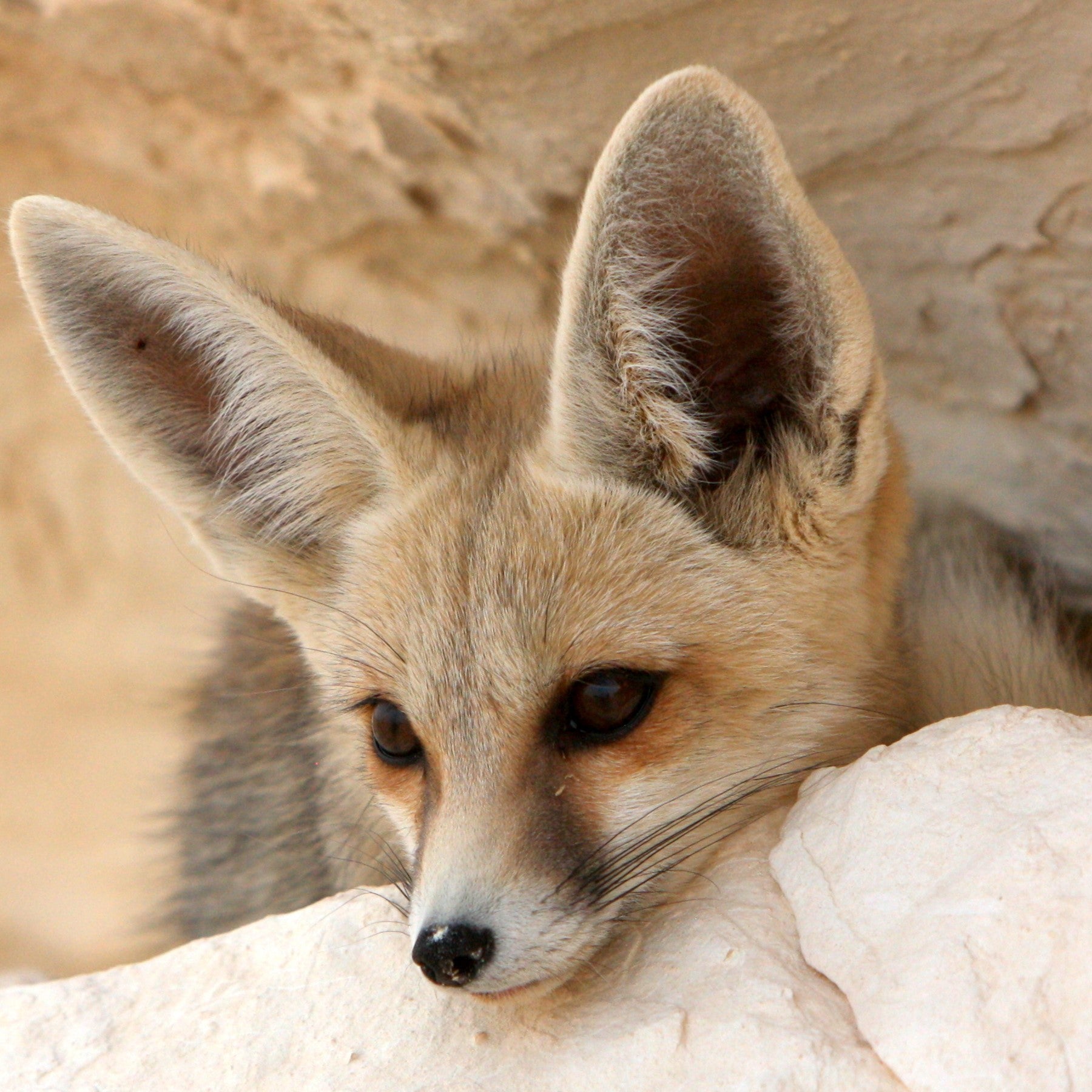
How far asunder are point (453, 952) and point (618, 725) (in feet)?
1.55

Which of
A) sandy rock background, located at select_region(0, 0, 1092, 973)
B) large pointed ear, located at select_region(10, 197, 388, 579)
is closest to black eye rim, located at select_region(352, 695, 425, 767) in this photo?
large pointed ear, located at select_region(10, 197, 388, 579)

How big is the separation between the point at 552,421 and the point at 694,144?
1.76 ft

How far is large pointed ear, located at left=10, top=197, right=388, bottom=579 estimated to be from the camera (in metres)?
2.35

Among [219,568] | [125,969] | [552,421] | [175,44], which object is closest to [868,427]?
[552,421]

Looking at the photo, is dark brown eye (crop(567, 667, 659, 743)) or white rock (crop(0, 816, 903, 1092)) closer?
white rock (crop(0, 816, 903, 1092))

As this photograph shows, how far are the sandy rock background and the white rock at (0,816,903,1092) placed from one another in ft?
4.41

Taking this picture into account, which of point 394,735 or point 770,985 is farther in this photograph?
point 394,735

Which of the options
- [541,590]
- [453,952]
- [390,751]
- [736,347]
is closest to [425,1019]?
[453,952]

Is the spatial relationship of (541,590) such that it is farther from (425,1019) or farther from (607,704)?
(425,1019)

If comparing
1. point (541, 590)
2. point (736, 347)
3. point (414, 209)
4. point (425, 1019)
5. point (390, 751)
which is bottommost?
Result: point (425, 1019)

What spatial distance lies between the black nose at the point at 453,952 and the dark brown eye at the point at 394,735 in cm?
52

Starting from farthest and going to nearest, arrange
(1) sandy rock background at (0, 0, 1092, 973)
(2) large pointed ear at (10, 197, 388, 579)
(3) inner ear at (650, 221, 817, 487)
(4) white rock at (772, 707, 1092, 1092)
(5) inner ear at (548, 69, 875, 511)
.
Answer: (1) sandy rock background at (0, 0, 1092, 973) < (2) large pointed ear at (10, 197, 388, 579) < (3) inner ear at (650, 221, 817, 487) < (5) inner ear at (548, 69, 875, 511) < (4) white rock at (772, 707, 1092, 1092)

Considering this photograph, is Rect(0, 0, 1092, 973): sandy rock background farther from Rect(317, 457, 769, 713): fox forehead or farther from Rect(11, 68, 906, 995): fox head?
Rect(317, 457, 769, 713): fox forehead

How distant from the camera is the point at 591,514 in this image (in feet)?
7.58
